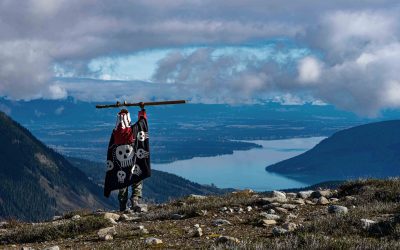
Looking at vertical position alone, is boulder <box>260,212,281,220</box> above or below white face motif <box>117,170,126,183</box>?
below

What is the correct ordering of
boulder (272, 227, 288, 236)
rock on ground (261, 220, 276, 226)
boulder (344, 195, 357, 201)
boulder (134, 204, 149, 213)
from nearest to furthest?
1. boulder (272, 227, 288, 236)
2. rock on ground (261, 220, 276, 226)
3. boulder (344, 195, 357, 201)
4. boulder (134, 204, 149, 213)

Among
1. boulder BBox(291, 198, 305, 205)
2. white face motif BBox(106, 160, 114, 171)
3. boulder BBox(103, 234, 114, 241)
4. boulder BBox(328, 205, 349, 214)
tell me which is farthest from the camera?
white face motif BBox(106, 160, 114, 171)

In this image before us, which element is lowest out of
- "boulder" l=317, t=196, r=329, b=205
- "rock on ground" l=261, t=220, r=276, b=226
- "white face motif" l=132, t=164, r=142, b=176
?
"rock on ground" l=261, t=220, r=276, b=226

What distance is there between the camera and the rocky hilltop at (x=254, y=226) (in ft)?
33.9

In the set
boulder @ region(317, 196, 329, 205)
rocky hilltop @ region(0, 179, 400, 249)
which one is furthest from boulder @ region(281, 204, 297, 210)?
boulder @ region(317, 196, 329, 205)

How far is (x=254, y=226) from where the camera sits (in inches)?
533

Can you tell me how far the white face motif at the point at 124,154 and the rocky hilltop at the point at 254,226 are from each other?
2.13m

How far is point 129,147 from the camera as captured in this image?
21.0 meters

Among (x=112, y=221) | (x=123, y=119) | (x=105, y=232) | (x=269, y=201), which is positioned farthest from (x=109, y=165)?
(x=105, y=232)

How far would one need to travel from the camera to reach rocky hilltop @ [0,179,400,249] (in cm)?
1032

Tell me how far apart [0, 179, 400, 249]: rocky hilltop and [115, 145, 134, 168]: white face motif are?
2132 millimetres

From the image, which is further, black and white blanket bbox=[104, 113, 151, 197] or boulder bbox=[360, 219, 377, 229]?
black and white blanket bbox=[104, 113, 151, 197]

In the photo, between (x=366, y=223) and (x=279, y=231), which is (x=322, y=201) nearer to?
(x=366, y=223)

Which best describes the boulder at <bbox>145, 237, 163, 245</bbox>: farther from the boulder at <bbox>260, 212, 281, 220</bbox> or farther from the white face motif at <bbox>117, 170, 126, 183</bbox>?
the white face motif at <bbox>117, 170, 126, 183</bbox>
